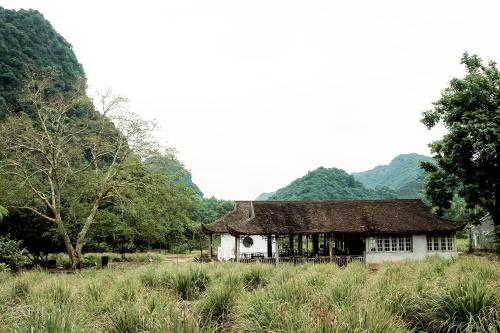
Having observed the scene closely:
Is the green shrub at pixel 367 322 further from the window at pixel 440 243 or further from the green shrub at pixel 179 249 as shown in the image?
the green shrub at pixel 179 249

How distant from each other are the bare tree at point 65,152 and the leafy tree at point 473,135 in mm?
16993

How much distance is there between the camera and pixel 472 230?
43.0 meters

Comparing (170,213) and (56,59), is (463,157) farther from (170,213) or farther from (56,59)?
(56,59)

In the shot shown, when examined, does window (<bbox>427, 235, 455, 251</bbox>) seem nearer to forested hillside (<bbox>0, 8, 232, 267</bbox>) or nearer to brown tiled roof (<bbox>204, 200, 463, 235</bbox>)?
brown tiled roof (<bbox>204, 200, 463, 235</bbox>)

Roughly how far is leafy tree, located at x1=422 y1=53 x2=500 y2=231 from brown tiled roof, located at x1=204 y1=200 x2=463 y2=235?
367 cm

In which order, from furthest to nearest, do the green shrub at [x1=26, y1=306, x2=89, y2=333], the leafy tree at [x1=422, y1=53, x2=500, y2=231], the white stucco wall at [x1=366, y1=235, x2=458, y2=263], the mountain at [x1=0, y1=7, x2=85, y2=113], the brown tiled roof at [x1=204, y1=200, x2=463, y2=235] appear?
the mountain at [x1=0, y1=7, x2=85, y2=113], the white stucco wall at [x1=366, y1=235, x2=458, y2=263], the brown tiled roof at [x1=204, y1=200, x2=463, y2=235], the leafy tree at [x1=422, y1=53, x2=500, y2=231], the green shrub at [x1=26, y1=306, x2=89, y2=333]

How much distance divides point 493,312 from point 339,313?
2366mm

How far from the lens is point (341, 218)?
90.6 ft

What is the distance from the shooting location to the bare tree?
23219mm

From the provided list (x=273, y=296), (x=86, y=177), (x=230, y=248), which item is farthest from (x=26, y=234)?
(x=273, y=296)

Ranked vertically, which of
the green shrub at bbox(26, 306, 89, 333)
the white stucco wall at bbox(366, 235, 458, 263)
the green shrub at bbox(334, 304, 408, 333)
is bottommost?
the white stucco wall at bbox(366, 235, 458, 263)

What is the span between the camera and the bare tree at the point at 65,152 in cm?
2322

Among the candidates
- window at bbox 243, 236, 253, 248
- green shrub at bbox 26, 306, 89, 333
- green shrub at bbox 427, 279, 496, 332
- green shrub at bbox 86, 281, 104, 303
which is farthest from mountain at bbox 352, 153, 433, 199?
green shrub at bbox 26, 306, 89, 333

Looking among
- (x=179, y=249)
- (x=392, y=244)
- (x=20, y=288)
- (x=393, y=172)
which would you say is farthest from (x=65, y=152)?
(x=393, y=172)
